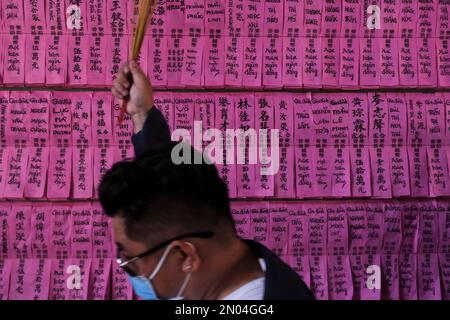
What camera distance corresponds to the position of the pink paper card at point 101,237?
68.8 inches

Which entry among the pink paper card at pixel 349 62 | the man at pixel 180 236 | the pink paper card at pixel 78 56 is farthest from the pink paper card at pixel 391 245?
the pink paper card at pixel 78 56

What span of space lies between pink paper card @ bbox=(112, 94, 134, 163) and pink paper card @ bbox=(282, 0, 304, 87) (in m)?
0.49

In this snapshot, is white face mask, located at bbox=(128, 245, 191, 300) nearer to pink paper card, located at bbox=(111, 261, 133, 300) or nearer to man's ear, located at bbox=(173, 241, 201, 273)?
man's ear, located at bbox=(173, 241, 201, 273)

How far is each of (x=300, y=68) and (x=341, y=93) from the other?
18 cm

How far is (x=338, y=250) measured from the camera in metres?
1.80

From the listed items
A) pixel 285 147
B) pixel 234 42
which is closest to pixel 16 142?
pixel 234 42

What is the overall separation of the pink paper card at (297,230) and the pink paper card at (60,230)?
778 millimetres

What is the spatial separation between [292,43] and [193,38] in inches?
13.9

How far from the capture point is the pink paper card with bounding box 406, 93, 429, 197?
1802 mm

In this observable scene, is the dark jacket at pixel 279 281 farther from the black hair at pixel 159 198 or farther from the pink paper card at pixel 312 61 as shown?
the pink paper card at pixel 312 61

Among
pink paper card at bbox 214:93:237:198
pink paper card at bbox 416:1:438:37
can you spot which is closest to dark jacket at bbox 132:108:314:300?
pink paper card at bbox 214:93:237:198

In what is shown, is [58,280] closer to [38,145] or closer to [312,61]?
[38,145]

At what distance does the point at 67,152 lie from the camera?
68.2 inches

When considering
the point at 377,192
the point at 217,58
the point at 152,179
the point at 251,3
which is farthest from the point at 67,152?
Answer: the point at 377,192
